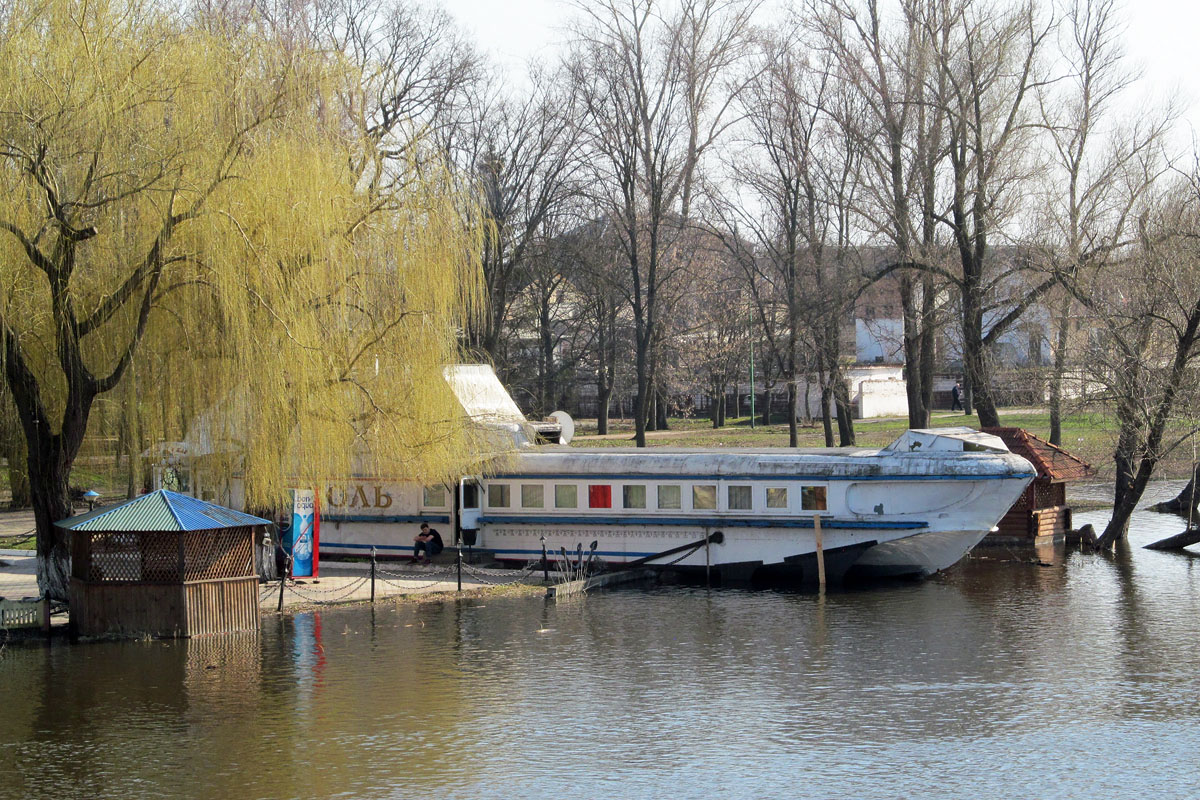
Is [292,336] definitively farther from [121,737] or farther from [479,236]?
[121,737]

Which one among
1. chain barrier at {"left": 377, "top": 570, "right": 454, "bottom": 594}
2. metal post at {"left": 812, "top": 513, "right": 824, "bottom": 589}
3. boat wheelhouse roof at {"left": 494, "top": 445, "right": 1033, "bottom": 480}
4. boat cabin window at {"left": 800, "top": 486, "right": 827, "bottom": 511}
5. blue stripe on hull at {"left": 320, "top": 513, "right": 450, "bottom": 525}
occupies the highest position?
boat wheelhouse roof at {"left": 494, "top": 445, "right": 1033, "bottom": 480}

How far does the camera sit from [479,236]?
2733 centimetres

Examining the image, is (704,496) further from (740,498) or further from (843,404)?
(843,404)

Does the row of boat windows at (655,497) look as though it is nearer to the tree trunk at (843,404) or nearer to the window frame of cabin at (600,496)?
the window frame of cabin at (600,496)

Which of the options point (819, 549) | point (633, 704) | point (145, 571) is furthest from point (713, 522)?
point (145, 571)

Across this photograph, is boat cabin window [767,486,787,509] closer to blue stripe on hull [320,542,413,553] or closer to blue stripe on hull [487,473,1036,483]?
blue stripe on hull [487,473,1036,483]

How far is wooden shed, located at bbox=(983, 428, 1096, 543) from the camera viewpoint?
36375 mm

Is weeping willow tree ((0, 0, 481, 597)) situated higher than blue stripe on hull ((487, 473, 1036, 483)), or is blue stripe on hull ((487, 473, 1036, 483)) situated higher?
weeping willow tree ((0, 0, 481, 597))

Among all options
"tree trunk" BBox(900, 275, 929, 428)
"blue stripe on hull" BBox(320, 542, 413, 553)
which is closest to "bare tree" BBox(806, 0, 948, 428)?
"tree trunk" BBox(900, 275, 929, 428)

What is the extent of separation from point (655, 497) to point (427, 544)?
19.6 feet

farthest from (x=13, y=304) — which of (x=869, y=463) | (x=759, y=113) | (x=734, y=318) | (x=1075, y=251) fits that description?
(x=734, y=318)

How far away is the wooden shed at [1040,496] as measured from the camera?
3638 centimetres

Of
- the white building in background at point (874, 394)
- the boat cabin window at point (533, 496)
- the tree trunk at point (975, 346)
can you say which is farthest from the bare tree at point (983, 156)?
the white building in background at point (874, 394)

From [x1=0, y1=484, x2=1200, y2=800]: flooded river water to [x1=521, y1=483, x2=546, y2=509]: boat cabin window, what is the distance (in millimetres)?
4609
